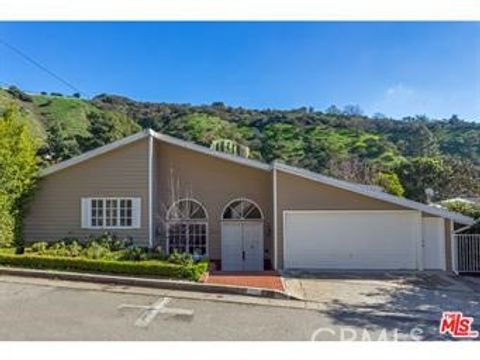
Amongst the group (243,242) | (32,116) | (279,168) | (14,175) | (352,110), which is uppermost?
(352,110)

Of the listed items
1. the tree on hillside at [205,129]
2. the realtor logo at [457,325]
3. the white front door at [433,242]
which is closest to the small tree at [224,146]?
the white front door at [433,242]

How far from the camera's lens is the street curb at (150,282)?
501 inches

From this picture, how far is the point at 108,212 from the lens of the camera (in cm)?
1850

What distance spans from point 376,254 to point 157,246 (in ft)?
26.4

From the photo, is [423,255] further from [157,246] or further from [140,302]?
[140,302]

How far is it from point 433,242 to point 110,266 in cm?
1144

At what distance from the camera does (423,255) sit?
17719 mm

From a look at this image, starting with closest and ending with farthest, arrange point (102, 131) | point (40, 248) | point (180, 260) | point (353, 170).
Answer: point (180, 260) → point (40, 248) → point (353, 170) → point (102, 131)

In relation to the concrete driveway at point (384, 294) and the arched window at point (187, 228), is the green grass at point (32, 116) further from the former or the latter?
the concrete driveway at point (384, 294)

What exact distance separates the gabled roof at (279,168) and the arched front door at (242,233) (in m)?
1.71

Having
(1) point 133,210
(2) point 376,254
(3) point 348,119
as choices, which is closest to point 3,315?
(1) point 133,210

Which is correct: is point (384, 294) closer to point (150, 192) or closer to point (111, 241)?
point (150, 192)

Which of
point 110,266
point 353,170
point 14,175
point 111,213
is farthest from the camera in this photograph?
point 353,170

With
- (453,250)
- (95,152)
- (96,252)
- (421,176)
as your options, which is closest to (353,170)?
(421,176)
